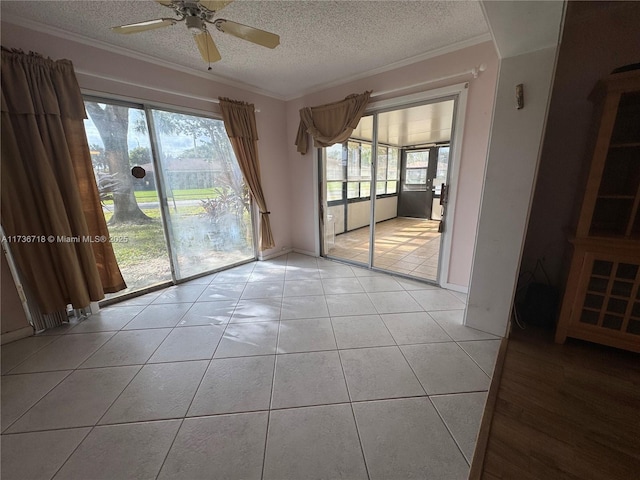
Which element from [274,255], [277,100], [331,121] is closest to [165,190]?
[274,255]

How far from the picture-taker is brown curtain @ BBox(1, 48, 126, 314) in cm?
181

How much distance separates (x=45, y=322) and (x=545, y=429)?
3677 mm

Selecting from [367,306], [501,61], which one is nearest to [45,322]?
[367,306]

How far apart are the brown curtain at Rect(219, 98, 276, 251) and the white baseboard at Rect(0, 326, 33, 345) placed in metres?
2.52

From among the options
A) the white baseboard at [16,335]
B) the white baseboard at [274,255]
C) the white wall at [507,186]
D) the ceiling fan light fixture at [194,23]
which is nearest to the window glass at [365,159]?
the white baseboard at [274,255]

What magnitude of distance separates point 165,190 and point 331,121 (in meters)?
2.20

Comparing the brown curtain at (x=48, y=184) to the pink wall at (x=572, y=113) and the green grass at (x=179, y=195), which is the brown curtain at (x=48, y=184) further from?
the pink wall at (x=572, y=113)

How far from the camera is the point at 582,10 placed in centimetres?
175

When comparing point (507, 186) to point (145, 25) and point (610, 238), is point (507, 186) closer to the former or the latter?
point (610, 238)

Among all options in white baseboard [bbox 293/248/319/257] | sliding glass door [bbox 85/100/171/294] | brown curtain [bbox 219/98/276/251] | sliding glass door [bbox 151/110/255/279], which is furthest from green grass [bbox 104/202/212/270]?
white baseboard [bbox 293/248/319/257]

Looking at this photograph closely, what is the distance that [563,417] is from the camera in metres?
1.29

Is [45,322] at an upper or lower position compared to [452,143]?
lower

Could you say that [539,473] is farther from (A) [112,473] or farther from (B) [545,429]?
(A) [112,473]

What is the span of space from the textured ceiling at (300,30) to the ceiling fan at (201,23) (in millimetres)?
324
